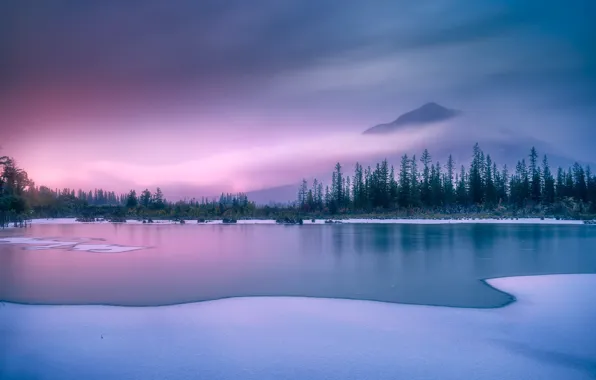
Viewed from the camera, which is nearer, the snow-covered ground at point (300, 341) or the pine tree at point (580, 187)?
the snow-covered ground at point (300, 341)

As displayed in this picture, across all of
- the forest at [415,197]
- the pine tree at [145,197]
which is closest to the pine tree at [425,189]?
the forest at [415,197]

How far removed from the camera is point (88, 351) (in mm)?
4723

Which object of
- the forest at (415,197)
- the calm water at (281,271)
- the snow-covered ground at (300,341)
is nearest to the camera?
the snow-covered ground at (300,341)

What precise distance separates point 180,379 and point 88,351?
1.55 metres

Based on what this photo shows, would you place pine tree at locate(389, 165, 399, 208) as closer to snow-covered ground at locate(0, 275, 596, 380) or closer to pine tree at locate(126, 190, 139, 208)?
pine tree at locate(126, 190, 139, 208)

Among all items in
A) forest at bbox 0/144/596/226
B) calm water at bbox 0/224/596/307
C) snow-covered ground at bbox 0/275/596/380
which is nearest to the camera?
snow-covered ground at bbox 0/275/596/380

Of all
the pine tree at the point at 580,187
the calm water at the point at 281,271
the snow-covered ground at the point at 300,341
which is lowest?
the snow-covered ground at the point at 300,341

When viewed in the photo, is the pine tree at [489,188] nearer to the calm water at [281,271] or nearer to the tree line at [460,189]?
the tree line at [460,189]

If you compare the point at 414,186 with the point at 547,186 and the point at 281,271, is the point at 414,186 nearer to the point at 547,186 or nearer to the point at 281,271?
the point at 547,186

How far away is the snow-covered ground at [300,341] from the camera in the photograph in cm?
414

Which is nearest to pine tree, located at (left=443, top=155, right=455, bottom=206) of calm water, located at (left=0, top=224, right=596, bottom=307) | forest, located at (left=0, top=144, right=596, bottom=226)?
forest, located at (left=0, top=144, right=596, bottom=226)

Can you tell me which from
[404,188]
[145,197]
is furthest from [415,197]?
[145,197]

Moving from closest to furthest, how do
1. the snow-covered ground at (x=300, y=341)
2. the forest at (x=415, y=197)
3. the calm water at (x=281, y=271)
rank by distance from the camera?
the snow-covered ground at (x=300, y=341), the calm water at (x=281, y=271), the forest at (x=415, y=197)

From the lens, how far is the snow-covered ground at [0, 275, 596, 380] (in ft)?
13.6
